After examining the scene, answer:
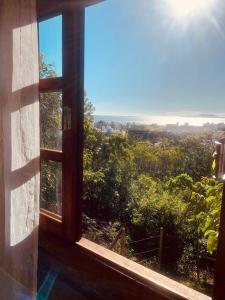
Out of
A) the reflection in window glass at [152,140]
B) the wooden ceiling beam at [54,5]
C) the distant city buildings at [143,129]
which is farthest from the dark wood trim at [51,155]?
the distant city buildings at [143,129]

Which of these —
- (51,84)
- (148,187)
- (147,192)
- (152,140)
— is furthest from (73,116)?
(152,140)

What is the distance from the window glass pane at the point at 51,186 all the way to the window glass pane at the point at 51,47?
434 millimetres

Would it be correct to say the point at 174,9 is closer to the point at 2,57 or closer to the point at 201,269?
the point at 2,57

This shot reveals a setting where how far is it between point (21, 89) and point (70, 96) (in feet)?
0.67

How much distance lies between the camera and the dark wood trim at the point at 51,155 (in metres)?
1.11

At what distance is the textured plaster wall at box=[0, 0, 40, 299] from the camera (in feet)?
2.94

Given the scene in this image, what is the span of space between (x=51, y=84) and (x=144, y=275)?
0.87 m

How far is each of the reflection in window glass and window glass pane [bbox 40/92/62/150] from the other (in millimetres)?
4764

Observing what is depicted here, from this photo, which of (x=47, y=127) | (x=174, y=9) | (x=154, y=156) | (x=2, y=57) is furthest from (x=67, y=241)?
(x=154, y=156)

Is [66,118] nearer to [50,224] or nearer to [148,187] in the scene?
[50,224]

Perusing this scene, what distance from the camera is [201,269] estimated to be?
21.0ft

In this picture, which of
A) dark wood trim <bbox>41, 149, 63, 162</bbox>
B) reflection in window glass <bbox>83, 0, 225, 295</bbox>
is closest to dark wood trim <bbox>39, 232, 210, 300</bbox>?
dark wood trim <bbox>41, 149, 63, 162</bbox>

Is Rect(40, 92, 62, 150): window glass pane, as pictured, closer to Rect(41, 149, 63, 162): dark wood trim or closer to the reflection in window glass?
Rect(41, 149, 63, 162): dark wood trim

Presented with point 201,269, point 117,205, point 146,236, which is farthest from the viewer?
point 117,205
